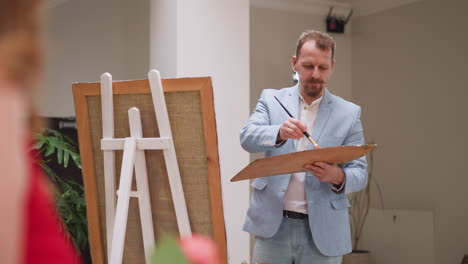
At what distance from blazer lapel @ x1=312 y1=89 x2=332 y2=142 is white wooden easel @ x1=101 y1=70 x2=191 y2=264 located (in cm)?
53

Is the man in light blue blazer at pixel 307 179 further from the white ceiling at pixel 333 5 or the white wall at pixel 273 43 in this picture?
the white ceiling at pixel 333 5

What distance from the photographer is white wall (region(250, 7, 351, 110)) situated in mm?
5711

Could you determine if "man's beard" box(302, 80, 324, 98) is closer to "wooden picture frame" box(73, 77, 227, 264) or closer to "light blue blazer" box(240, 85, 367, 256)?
"light blue blazer" box(240, 85, 367, 256)

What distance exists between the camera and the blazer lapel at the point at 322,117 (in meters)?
2.23

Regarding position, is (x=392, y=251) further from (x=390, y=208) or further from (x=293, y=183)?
(x=293, y=183)

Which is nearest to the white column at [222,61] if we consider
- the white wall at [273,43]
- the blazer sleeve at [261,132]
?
the blazer sleeve at [261,132]

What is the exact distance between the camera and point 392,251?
555 centimetres

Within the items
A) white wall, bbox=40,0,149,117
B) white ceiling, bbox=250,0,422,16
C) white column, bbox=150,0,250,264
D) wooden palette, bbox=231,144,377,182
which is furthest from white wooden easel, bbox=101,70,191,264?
white ceiling, bbox=250,0,422,16

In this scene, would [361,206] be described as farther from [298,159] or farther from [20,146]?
[20,146]

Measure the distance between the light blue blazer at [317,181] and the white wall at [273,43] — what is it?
132 inches

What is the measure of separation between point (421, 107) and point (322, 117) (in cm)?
343

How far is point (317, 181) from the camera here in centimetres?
217

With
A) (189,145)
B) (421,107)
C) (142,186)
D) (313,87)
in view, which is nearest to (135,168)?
(142,186)

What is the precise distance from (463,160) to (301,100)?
10.3ft
